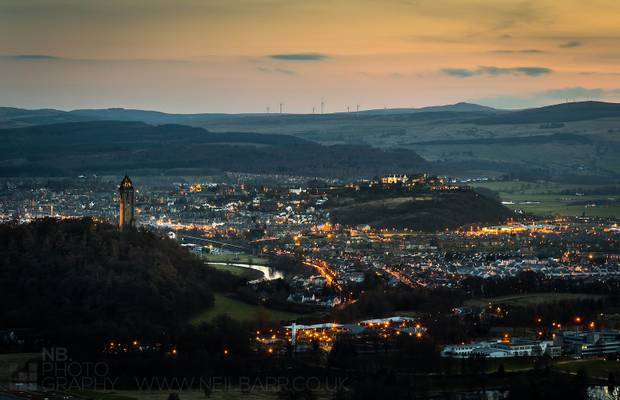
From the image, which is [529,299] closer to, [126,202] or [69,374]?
[69,374]

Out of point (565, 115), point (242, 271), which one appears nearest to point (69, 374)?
point (242, 271)

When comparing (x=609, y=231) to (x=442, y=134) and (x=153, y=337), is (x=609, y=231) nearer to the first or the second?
(x=153, y=337)

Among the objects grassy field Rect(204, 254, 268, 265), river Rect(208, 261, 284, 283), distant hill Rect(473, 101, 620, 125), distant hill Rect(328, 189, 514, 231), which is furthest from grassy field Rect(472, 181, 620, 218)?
distant hill Rect(473, 101, 620, 125)

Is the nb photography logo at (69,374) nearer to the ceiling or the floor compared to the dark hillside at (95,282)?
nearer to the floor

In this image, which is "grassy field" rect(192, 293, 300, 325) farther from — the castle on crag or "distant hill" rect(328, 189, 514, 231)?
"distant hill" rect(328, 189, 514, 231)

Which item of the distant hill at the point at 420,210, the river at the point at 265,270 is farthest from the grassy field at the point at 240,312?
the distant hill at the point at 420,210

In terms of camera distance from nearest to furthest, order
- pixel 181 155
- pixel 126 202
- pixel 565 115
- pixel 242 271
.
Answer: pixel 242 271
pixel 126 202
pixel 181 155
pixel 565 115

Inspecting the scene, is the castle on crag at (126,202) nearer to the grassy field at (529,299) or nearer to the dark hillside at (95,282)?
the dark hillside at (95,282)
